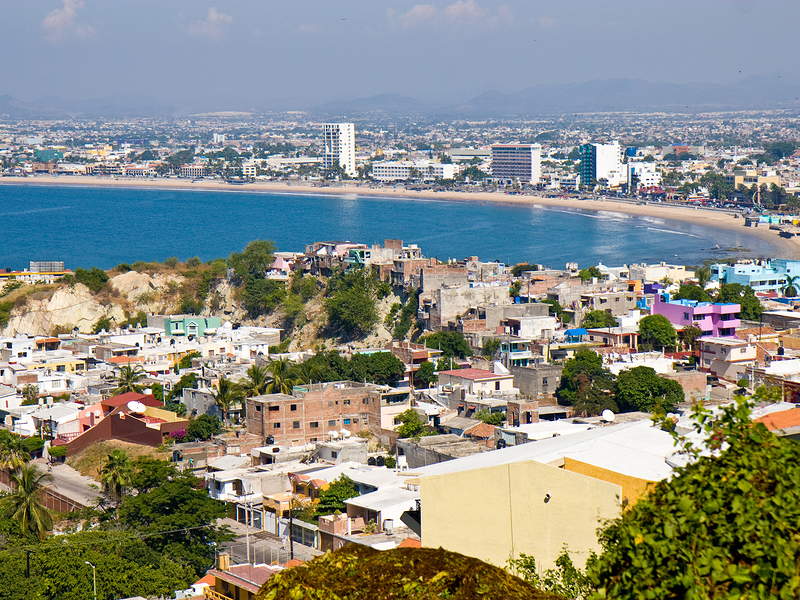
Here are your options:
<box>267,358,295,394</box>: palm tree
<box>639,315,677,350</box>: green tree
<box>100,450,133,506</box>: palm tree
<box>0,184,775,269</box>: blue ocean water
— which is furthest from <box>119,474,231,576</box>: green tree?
<box>0,184,775,269</box>: blue ocean water

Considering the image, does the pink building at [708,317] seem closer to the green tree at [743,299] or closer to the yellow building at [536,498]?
the green tree at [743,299]

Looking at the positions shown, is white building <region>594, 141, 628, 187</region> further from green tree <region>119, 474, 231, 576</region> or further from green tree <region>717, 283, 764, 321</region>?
green tree <region>119, 474, 231, 576</region>

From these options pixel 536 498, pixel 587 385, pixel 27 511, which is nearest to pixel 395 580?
pixel 536 498

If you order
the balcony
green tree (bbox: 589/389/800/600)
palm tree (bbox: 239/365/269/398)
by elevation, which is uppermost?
green tree (bbox: 589/389/800/600)

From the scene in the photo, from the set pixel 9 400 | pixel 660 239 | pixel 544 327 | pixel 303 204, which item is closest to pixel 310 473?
pixel 9 400

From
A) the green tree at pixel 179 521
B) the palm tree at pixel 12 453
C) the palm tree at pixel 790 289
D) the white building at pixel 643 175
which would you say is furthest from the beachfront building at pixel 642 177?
the green tree at pixel 179 521

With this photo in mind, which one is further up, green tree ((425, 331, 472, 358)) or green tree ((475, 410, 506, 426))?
green tree ((475, 410, 506, 426))

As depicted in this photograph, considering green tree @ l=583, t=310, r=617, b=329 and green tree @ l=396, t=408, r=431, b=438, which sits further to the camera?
green tree @ l=583, t=310, r=617, b=329
